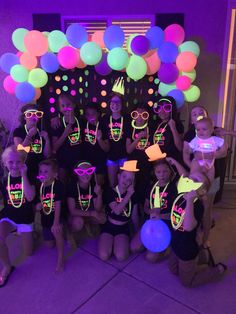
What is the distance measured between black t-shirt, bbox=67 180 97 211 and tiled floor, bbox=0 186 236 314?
462mm

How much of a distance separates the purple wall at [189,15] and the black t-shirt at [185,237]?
2.33 m

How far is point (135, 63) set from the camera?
379 cm

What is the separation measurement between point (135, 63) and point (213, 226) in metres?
2.11

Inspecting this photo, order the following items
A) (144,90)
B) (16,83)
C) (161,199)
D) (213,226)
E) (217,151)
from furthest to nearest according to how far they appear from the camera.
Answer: (144,90), (16,83), (213,226), (217,151), (161,199)

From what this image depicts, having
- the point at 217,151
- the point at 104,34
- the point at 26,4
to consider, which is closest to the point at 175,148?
the point at 217,151

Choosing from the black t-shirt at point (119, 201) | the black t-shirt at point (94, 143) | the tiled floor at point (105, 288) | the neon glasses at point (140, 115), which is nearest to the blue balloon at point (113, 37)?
the neon glasses at point (140, 115)

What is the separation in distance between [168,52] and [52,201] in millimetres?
2157

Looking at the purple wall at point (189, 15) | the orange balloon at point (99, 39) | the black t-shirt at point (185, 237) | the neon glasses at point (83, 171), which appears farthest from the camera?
the purple wall at point (189, 15)

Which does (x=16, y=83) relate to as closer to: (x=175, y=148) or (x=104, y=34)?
(x=104, y=34)

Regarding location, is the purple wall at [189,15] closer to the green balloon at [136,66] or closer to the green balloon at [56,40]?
the green balloon at [56,40]

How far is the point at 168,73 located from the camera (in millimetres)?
3842

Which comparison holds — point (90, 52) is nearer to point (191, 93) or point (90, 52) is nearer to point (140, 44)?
point (140, 44)

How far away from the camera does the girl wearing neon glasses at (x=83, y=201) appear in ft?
11.2

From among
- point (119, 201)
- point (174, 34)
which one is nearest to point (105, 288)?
point (119, 201)
